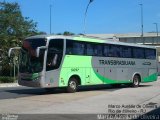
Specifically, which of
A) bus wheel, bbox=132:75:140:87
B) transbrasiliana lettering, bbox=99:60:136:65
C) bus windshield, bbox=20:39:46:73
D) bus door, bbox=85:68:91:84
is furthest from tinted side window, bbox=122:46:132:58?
bus windshield, bbox=20:39:46:73

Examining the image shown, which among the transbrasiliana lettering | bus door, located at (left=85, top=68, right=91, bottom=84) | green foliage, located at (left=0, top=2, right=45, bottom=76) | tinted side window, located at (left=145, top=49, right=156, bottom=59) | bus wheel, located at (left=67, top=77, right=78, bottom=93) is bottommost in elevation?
bus wheel, located at (left=67, top=77, right=78, bottom=93)

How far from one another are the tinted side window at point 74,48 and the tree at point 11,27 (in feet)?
70.1

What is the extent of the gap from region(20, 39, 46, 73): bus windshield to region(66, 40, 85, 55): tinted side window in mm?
1844

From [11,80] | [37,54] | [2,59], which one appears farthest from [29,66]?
[2,59]

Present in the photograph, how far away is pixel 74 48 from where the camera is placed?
2450 cm

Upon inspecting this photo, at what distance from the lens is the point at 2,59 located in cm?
4541

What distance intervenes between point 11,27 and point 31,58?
2614 centimetres

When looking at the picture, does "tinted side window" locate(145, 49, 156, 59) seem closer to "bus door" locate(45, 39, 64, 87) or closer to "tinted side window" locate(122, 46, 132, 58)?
"tinted side window" locate(122, 46, 132, 58)

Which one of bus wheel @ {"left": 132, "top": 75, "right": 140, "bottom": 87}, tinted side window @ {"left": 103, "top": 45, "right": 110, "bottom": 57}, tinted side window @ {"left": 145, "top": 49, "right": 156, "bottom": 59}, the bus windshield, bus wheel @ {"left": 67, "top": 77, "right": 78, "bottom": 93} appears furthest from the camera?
tinted side window @ {"left": 145, "top": 49, "right": 156, "bottom": 59}

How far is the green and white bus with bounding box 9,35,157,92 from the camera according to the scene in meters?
22.7

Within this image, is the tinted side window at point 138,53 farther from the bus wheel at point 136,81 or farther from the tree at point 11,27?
the tree at point 11,27

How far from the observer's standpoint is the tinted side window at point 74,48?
24016mm

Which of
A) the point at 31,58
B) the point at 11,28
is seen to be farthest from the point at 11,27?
the point at 31,58

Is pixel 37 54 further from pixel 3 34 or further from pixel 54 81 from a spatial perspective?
pixel 3 34
